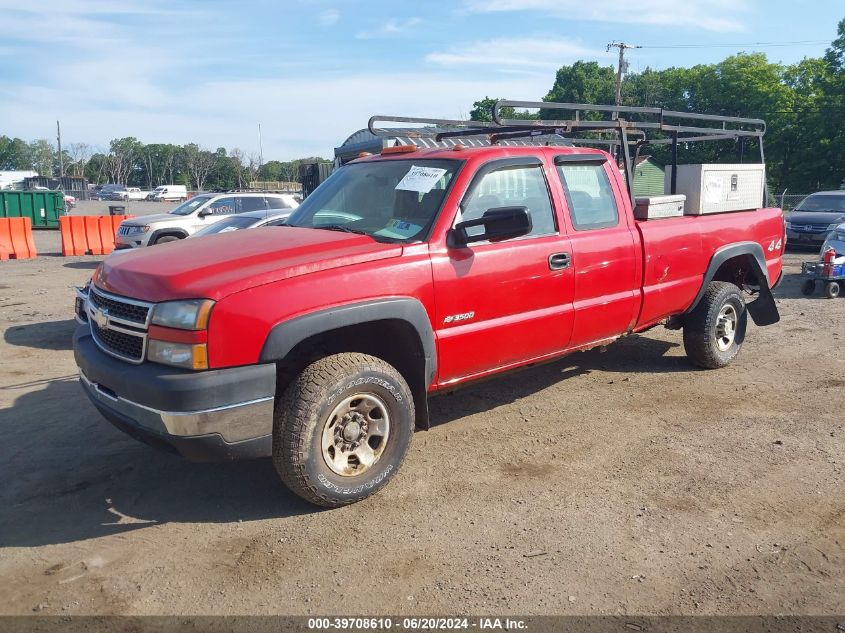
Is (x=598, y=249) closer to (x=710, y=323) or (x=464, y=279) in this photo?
(x=464, y=279)

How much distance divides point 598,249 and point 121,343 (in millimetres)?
3193

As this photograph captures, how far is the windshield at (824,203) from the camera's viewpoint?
17.4 metres

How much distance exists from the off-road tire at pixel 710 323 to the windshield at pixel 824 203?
13254mm

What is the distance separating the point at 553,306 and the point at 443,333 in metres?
0.97

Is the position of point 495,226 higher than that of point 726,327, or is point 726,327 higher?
point 495,226

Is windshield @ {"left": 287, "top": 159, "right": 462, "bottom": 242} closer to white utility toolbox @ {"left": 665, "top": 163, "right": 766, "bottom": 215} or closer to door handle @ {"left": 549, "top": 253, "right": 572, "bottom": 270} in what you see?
door handle @ {"left": 549, "top": 253, "right": 572, "bottom": 270}

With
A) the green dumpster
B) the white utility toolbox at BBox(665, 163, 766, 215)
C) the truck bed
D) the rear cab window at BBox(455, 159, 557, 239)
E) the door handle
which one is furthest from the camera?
the green dumpster

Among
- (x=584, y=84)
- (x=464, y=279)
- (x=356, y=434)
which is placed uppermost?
(x=584, y=84)

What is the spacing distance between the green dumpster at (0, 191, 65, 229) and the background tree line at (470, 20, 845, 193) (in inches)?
1003

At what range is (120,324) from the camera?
11.8 feet

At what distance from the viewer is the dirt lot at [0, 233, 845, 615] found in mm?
3068

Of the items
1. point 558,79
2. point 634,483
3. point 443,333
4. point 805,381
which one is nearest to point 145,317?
point 443,333

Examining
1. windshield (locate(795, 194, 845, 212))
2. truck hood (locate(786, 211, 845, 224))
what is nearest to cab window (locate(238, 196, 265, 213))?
truck hood (locate(786, 211, 845, 224))

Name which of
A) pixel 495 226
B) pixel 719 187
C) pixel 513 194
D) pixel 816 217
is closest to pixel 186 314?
pixel 495 226
